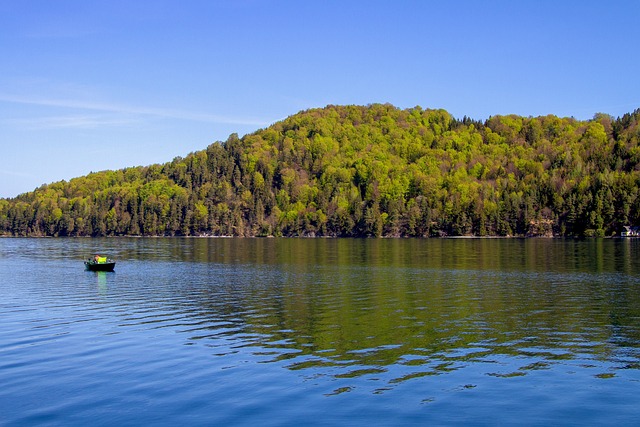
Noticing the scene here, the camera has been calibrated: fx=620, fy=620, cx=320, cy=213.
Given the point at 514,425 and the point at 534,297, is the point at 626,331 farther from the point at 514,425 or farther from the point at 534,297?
the point at 514,425

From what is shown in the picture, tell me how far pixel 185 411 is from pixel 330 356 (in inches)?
398

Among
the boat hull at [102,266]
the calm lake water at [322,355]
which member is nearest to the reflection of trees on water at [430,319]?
the calm lake water at [322,355]

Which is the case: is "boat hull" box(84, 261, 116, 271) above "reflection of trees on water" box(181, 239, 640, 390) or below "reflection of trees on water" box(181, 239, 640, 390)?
above

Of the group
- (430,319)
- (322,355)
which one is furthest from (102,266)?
(322,355)

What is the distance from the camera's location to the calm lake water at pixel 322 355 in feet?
75.2

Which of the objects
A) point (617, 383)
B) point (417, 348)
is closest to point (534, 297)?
point (417, 348)

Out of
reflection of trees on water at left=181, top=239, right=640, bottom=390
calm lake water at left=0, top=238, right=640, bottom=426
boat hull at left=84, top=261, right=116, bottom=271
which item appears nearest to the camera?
calm lake water at left=0, top=238, right=640, bottom=426

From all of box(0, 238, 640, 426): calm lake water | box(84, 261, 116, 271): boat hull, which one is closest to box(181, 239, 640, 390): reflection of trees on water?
box(0, 238, 640, 426): calm lake water

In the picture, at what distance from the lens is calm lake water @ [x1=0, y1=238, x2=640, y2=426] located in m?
22.9

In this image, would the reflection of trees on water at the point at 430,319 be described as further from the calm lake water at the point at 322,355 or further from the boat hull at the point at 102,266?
the boat hull at the point at 102,266

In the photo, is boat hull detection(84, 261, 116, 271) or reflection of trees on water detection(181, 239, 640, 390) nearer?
reflection of trees on water detection(181, 239, 640, 390)

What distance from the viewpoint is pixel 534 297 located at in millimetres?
54406

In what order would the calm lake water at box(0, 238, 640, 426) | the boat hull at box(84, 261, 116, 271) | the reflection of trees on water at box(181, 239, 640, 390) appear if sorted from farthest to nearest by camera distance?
the boat hull at box(84, 261, 116, 271) < the reflection of trees on water at box(181, 239, 640, 390) < the calm lake water at box(0, 238, 640, 426)

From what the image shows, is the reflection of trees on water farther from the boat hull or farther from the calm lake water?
the boat hull
